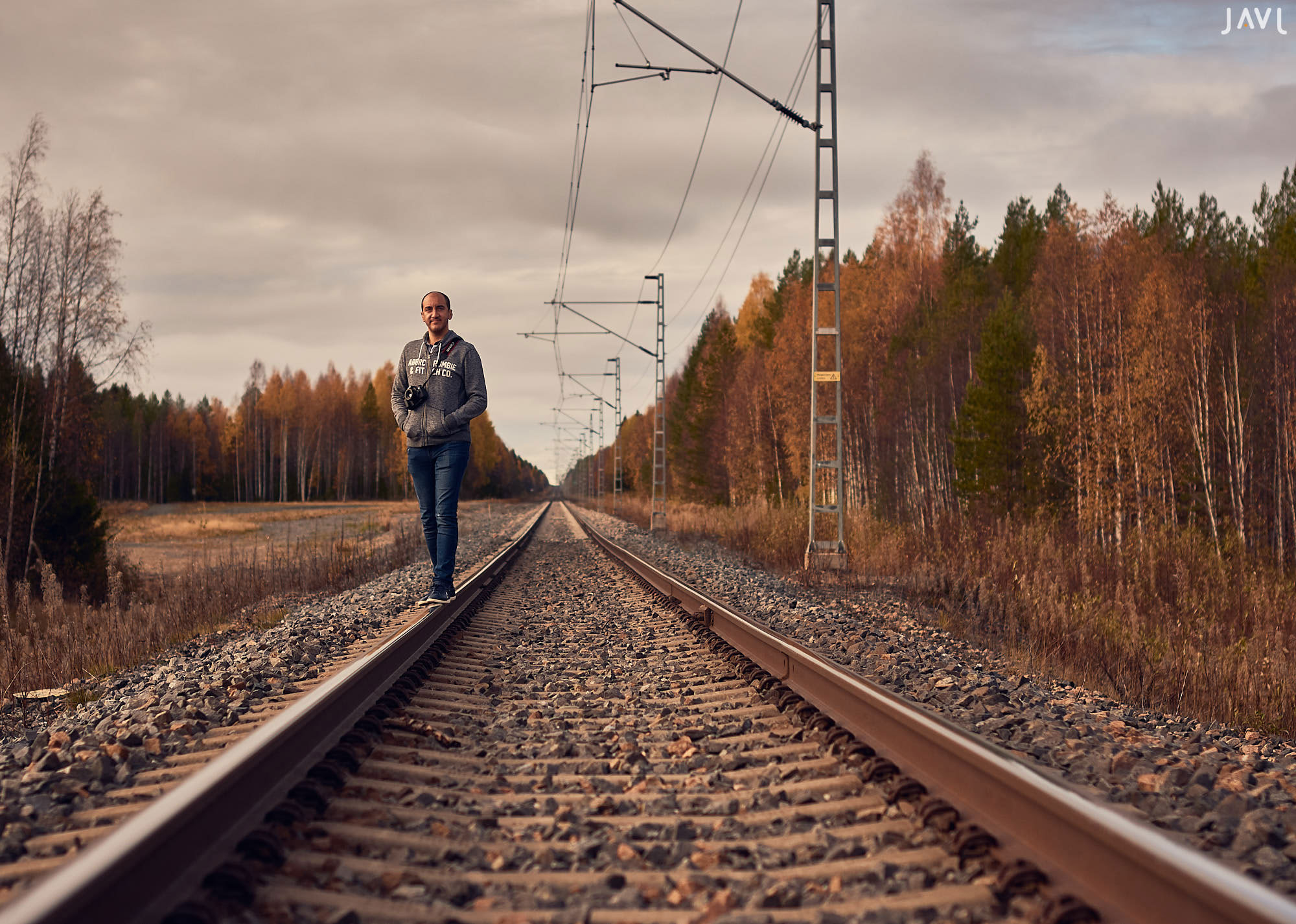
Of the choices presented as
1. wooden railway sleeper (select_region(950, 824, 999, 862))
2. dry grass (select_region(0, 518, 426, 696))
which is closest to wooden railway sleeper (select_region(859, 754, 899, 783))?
wooden railway sleeper (select_region(950, 824, 999, 862))

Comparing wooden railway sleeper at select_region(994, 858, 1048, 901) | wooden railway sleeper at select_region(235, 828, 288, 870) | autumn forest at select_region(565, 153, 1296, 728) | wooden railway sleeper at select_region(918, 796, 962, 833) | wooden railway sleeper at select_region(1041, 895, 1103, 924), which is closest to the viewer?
wooden railway sleeper at select_region(1041, 895, 1103, 924)

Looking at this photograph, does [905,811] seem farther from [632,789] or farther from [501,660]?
[501,660]

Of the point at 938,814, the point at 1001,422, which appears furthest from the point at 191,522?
the point at 938,814

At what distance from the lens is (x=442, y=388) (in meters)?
6.73

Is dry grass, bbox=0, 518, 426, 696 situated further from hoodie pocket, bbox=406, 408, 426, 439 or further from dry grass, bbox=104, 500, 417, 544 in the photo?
dry grass, bbox=104, 500, 417, 544

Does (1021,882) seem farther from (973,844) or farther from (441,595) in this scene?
(441,595)

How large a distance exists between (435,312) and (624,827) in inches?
201

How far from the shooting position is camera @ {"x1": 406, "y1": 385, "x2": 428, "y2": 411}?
6680mm

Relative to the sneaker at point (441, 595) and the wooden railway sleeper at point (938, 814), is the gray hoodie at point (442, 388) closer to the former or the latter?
the sneaker at point (441, 595)

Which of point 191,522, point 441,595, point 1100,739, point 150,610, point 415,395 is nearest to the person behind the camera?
point 1100,739

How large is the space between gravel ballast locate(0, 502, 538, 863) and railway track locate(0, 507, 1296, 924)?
0.30m

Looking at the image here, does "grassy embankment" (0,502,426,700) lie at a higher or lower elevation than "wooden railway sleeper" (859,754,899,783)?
lower

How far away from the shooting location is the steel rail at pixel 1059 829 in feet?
5.30

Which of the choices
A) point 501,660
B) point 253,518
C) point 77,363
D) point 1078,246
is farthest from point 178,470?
point 501,660
